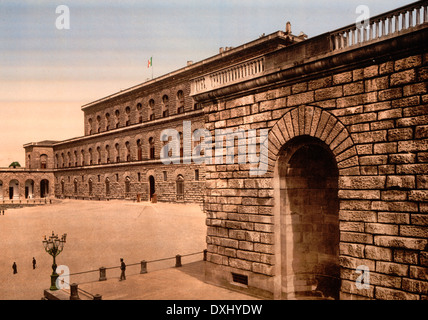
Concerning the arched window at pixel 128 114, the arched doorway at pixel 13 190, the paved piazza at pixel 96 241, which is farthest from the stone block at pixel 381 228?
the arched doorway at pixel 13 190

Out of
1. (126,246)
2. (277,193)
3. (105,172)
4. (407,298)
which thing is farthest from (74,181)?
(407,298)

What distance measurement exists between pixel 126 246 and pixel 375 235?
1534cm

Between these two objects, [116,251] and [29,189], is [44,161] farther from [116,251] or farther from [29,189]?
[116,251]

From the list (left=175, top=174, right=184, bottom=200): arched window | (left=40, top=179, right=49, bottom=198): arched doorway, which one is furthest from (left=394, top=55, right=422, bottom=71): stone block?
(left=40, top=179, right=49, bottom=198): arched doorway

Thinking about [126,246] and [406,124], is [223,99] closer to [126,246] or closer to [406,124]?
[406,124]

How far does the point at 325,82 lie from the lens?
956 cm

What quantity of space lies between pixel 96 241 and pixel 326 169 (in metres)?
16.0

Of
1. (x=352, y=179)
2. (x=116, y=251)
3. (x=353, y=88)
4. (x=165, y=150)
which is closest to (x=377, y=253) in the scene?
(x=352, y=179)

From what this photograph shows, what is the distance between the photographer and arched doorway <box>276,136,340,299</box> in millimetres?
11078

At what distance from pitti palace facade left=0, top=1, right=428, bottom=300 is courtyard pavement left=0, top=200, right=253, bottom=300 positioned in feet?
6.20

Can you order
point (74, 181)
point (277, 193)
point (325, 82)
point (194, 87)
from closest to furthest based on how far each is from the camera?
1. point (325, 82)
2. point (277, 193)
3. point (194, 87)
4. point (74, 181)

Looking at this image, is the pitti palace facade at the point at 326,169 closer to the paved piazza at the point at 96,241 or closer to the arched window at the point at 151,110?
the paved piazza at the point at 96,241

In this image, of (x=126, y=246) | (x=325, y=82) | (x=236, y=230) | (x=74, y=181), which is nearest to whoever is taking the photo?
(x=325, y=82)

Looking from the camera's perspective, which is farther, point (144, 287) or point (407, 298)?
point (144, 287)
